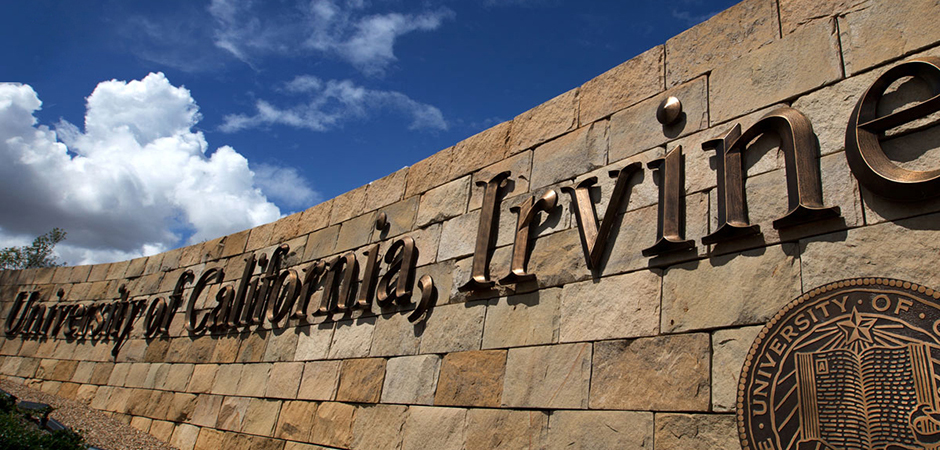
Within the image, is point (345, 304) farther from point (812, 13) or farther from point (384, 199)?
point (812, 13)

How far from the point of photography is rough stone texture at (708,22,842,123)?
328 centimetres

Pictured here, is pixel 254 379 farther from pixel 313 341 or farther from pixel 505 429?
pixel 505 429

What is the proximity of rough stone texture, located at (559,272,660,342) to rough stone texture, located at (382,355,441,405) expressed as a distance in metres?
1.28

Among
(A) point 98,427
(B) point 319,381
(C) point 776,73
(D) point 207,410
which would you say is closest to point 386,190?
(B) point 319,381

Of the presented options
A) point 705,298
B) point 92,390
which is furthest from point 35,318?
point 705,298

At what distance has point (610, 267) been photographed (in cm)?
378

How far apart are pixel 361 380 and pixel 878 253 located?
4021 mm

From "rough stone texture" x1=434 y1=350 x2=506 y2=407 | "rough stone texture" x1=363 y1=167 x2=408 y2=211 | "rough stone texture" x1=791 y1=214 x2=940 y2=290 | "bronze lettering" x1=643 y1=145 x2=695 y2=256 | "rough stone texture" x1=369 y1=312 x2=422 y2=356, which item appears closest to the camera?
"rough stone texture" x1=791 y1=214 x2=940 y2=290

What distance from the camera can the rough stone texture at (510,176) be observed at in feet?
15.9

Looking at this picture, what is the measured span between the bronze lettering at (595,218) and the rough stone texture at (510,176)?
77 centimetres

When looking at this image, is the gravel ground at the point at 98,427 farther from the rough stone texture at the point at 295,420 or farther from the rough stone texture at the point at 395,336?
the rough stone texture at the point at 395,336

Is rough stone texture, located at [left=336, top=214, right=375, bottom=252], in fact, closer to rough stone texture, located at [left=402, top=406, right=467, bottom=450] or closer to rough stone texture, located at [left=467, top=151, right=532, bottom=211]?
rough stone texture, located at [left=467, top=151, right=532, bottom=211]

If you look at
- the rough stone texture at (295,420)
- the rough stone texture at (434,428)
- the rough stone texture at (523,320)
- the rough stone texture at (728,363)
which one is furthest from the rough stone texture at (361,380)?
the rough stone texture at (728,363)

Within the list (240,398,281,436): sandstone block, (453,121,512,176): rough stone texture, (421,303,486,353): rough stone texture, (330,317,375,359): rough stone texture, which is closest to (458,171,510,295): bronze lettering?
(421,303,486,353): rough stone texture
